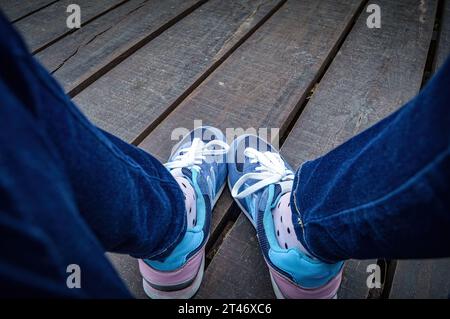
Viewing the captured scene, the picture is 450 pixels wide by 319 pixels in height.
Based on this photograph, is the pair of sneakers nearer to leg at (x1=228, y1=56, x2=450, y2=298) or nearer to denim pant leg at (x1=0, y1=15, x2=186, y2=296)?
leg at (x1=228, y1=56, x2=450, y2=298)

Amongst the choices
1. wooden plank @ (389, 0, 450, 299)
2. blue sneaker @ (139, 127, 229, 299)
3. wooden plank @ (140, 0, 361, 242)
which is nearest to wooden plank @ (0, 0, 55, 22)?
wooden plank @ (140, 0, 361, 242)

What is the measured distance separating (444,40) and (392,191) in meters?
1.06

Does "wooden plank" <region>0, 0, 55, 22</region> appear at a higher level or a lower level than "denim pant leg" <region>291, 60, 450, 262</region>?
lower

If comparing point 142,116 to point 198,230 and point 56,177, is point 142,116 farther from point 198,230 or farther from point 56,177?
point 56,177

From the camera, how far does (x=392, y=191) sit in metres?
0.34

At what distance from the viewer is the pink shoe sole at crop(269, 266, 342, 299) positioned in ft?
1.87

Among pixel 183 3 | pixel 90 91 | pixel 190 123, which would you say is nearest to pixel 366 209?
pixel 190 123

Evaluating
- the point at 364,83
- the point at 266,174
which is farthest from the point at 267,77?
the point at 266,174

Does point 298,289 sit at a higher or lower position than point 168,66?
lower

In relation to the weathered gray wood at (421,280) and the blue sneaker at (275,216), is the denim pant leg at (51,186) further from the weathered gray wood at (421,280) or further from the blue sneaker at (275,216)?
the weathered gray wood at (421,280)

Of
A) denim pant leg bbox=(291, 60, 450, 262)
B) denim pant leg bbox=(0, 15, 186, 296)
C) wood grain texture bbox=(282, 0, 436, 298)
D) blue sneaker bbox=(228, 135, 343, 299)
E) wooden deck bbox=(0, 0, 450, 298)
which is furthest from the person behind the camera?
wood grain texture bbox=(282, 0, 436, 298)

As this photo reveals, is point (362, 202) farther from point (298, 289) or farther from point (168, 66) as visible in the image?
point (168, 66)

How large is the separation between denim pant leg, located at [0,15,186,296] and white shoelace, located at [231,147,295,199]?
354mm

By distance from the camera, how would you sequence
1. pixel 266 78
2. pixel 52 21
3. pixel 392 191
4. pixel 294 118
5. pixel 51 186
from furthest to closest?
pixel 52 21
pixel 266 78
pixel 294 118
pixel 392 191
pixel 51 186
